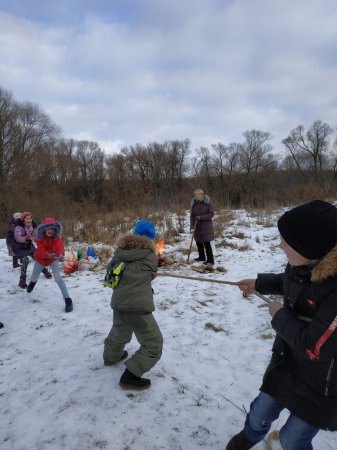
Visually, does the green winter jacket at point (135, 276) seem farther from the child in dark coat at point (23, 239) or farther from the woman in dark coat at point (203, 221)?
the woman in dark coat at point (203, 221)

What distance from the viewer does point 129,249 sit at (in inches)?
113

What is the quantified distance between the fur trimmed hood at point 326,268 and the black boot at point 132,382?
2.11 metres

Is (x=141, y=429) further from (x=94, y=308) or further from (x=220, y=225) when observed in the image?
(x=220, y=225)

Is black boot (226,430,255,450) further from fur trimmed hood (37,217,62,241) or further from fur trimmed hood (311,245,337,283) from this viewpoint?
fur trimmed hood (37,217,62,241)

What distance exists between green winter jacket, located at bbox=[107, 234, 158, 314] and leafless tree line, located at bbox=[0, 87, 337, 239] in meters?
9.40

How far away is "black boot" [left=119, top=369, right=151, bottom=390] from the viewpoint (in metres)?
2.84

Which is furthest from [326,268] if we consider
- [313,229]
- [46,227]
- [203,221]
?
[203,221]

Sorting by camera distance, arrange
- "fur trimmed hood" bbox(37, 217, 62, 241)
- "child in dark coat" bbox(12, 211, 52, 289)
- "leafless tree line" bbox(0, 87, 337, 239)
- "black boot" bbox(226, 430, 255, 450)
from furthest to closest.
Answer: "leafless tree line" bbox(0, 87, 337, 239), "child in dark coat" bbox(12, 211, 52, 289), "fur trimmed hood" bbox(37, 217, 62, 241), "black boot" bbox(226, 430, 255, 450)

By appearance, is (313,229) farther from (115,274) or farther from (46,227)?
Result: (46,227)

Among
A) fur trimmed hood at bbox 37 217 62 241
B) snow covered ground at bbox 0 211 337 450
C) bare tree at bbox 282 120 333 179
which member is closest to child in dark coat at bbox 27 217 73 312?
fur trimmed hood at bbox 37 217 62 241

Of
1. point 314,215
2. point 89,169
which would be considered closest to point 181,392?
point 314,215

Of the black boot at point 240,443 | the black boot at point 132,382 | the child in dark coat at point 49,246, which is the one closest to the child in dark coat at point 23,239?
the child in dark coat at point 49,246

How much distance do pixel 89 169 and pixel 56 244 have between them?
36.1 meters

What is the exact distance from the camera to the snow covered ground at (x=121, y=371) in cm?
239
